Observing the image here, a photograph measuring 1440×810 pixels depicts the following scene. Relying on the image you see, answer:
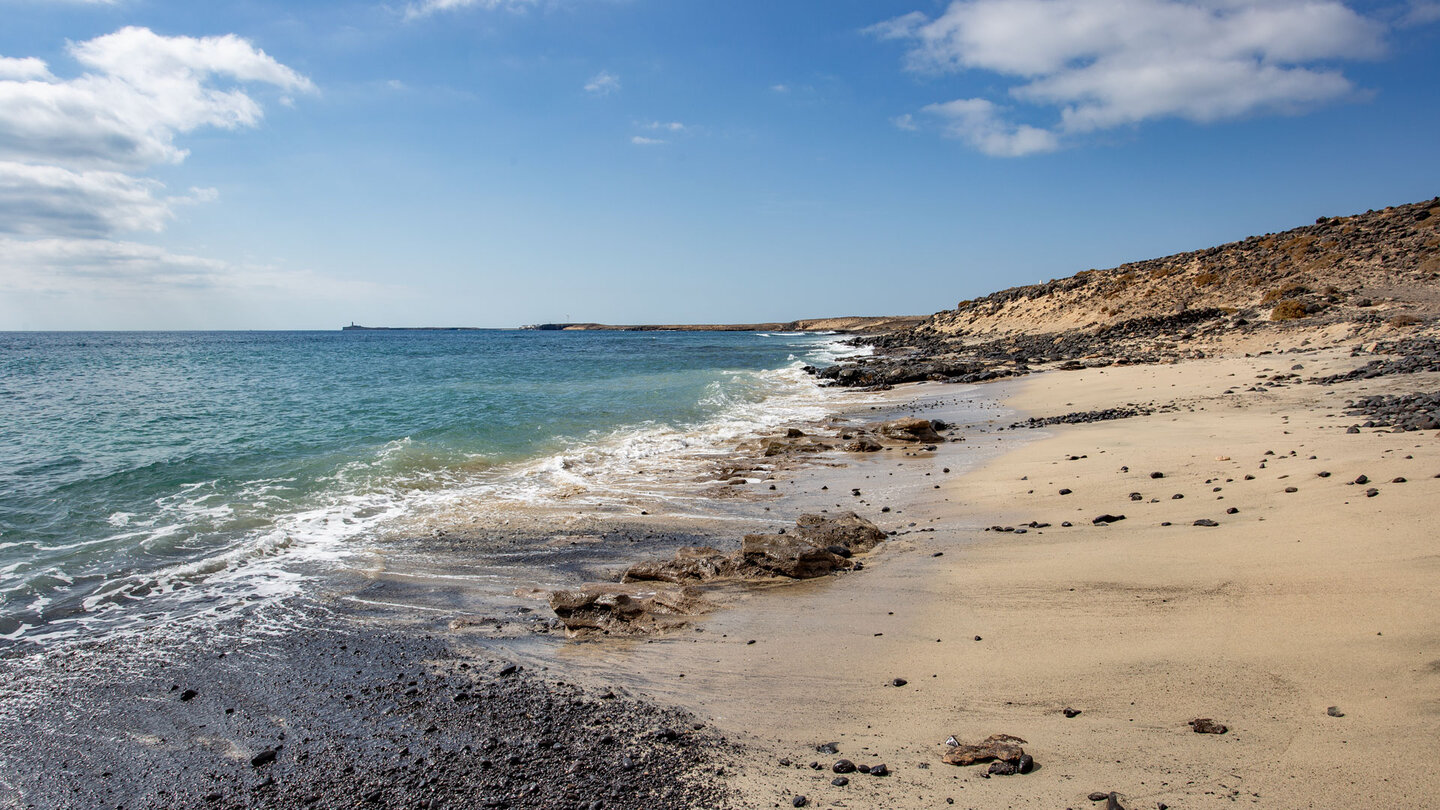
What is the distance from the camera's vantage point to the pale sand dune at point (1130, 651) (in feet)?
10.6

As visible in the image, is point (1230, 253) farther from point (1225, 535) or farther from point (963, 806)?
point (963, 806)

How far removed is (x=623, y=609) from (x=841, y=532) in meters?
2.75

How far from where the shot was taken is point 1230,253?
115 ft

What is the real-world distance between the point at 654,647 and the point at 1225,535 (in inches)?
209

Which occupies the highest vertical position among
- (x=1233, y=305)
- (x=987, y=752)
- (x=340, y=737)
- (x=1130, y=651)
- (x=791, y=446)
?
(x=1233, y=305)

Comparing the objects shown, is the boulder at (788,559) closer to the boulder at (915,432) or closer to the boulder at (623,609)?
the boulder at (623,609)

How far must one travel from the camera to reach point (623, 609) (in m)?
5.78

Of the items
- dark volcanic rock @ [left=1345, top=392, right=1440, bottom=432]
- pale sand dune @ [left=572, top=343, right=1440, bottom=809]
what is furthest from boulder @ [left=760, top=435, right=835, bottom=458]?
dark volcanic rock @ [left=1345, top=392, right=1440, bottom=432]

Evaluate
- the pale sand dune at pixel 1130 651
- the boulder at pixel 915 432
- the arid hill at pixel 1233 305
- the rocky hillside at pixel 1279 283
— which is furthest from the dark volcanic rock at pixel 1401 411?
the rocky hillside at pixel 1279 283

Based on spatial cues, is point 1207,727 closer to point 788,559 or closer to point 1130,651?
point 1130,651

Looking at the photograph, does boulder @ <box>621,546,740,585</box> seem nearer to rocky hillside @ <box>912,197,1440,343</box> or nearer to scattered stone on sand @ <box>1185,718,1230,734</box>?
scattered stone on sand @ <box>1185,718,1230,734</box>

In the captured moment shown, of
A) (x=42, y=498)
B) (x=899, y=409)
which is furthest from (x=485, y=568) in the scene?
(x=899, y=409)

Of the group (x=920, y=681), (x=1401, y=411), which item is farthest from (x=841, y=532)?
(x=1401, y=411)

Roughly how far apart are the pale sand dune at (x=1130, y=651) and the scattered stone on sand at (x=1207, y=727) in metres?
0.04
